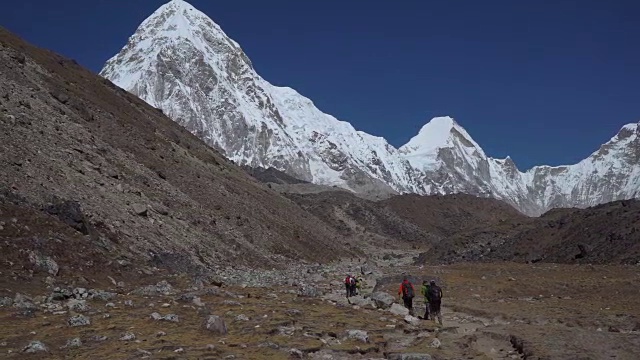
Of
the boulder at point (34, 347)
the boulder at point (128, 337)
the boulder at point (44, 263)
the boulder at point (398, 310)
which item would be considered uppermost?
the boulder at point (44, 263)

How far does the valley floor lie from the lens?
17422 mm

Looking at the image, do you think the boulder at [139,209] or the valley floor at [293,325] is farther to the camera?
the boulder at [139,209]

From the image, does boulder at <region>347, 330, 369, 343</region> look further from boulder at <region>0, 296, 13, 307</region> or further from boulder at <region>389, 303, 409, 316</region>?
boulder at <region>0, 296, 13, 307</region>

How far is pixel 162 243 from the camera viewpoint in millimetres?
44375

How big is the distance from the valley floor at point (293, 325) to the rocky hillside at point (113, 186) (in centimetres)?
636

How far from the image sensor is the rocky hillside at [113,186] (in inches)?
1435

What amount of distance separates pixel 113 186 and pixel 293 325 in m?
32.4

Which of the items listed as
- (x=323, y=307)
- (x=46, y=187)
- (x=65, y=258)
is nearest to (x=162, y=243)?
(x=46, y=187)

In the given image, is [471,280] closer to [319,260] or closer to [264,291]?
[264,291]

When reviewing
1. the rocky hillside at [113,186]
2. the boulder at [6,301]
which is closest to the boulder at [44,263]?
the rocky hillside at [113,186]

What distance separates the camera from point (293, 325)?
69.5ft

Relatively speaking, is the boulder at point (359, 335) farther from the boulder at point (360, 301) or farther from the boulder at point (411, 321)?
the boulder at point (360, 301)

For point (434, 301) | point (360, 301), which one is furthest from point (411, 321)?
point (360, 301)

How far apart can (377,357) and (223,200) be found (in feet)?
173
